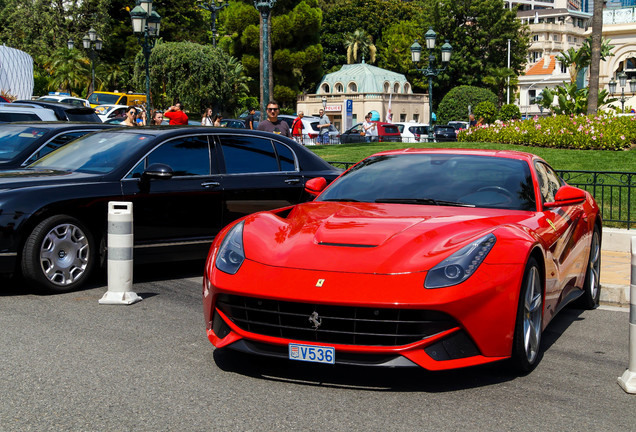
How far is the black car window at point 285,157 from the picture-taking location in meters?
9.52

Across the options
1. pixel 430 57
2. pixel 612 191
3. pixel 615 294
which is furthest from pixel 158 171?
pixel 430 57

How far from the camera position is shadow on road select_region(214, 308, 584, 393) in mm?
4816

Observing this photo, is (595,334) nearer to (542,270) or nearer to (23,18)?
(542,270)

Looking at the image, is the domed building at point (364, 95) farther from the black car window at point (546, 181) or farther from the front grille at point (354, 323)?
the front grille at point (354, 323)

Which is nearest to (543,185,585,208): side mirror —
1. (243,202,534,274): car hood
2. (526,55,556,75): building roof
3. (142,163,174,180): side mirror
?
(243,202,534,274): car hood

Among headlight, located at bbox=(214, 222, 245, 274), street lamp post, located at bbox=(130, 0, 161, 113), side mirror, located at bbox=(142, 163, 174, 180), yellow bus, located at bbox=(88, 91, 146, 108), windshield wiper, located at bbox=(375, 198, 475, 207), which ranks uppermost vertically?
street lamp post, located at bbox=(130, 0, 161, 113)

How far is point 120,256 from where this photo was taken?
23.8 feet

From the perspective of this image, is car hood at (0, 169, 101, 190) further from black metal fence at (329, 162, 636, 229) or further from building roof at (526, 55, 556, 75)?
building roof at (526, 55, 556, 75)

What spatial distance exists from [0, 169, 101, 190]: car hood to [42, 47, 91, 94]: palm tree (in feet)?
197

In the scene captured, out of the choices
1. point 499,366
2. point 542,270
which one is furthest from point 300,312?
point 542,270

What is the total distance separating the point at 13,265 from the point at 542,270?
4.47m

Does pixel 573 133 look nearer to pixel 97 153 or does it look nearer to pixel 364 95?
pixel 97 153

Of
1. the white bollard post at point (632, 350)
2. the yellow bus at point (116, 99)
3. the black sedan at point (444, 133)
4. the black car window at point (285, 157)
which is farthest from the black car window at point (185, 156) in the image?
the yellow bus at point (116, 99)

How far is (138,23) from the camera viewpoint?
2453 cm
